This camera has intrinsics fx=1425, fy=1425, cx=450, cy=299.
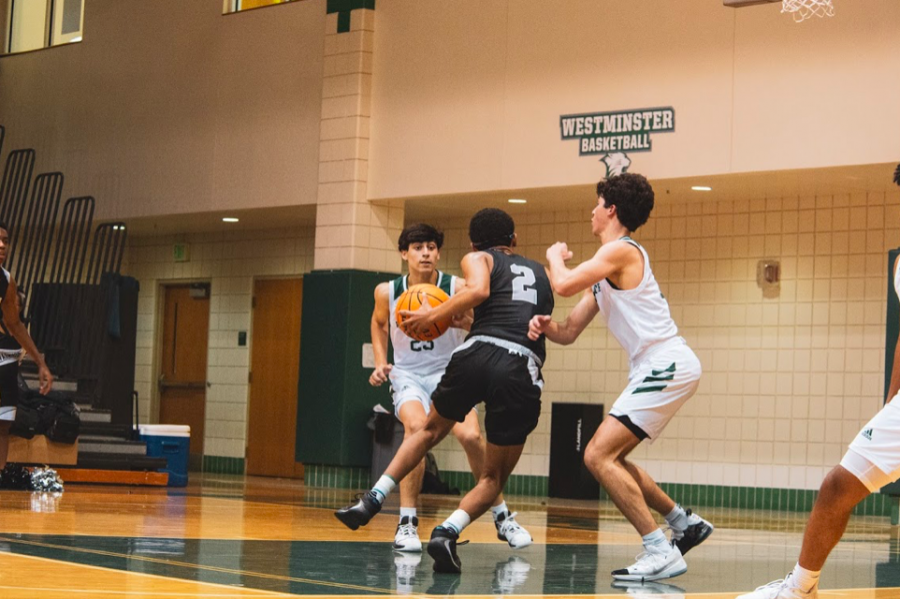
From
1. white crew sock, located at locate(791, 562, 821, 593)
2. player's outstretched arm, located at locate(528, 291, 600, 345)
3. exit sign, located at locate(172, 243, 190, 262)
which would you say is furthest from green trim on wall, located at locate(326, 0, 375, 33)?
white crew sock, located at locate(791, 562, 821, 593)

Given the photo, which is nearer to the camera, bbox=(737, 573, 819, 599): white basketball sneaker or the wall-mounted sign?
bbox=(737, 573, 819, 599): white basketball sneaker

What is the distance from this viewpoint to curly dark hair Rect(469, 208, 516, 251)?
21.5 feet

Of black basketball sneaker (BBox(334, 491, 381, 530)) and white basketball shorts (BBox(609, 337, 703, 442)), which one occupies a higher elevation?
white basketball shorts (BBox(609, 337, 703, 442))

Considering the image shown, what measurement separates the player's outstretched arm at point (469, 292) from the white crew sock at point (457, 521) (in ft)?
3.05

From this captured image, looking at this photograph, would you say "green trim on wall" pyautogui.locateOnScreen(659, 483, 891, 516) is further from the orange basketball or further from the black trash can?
the orange basketball

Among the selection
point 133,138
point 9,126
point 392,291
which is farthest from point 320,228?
point 392,291

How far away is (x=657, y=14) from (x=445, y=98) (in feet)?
8.01

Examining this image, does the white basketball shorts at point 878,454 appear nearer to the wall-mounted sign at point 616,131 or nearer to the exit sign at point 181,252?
the wall-mounted sign at point 616,131

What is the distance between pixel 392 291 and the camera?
7555 mm

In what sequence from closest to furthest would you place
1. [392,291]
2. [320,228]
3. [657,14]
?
1. [392,291]
2. [657,14]
3. [320,228]

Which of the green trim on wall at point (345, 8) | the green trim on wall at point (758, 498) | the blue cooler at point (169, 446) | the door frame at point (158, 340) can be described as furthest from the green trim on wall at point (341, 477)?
the green trim on wall at point (345, 8)

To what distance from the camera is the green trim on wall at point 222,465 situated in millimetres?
17333

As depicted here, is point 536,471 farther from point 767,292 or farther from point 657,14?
point 657,14

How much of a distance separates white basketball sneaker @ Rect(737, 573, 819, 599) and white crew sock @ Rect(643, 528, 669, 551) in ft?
3.27
